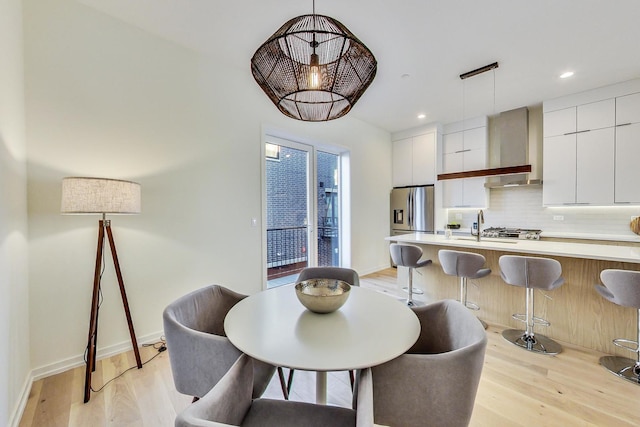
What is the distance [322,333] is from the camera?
1.12m

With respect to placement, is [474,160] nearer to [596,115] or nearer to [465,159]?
[465,159]

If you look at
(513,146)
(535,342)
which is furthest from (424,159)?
(535,342)

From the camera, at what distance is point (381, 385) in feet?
3.29

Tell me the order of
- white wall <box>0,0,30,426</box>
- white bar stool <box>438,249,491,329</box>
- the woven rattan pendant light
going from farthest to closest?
white bar stool <box>438,249,491,329</box> → white wall <box>0,0,30,426</box> → the woven rattan pendant light

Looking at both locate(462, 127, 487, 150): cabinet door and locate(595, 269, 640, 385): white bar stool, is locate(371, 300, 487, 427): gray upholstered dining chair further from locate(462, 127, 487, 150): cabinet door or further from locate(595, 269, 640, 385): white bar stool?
locate(462, 127, 487, 150): cabinet door

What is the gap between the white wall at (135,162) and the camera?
1893 mm

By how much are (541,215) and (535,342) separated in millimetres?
2701

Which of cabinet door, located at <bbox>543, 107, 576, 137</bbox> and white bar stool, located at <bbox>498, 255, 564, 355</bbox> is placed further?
cabinet door, located at <bbox>543, 107, 576, 137</bbox>

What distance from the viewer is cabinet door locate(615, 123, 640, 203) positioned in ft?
10.7

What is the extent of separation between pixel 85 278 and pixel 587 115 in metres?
6.00

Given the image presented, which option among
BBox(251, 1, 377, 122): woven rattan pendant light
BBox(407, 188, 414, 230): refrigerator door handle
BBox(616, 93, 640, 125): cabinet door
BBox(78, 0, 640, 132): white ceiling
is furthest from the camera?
BBox(407, 188, 414, 230): refrigerator door handle

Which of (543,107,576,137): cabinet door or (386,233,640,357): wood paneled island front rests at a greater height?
(543,107,576,137): cabinet door

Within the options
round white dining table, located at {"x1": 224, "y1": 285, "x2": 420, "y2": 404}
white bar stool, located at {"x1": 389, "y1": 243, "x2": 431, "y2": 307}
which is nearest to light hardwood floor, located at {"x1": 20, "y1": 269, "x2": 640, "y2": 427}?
round white dining table, located at {"x1": 224, "y1": 285, "x2": 420, "y2": 404}

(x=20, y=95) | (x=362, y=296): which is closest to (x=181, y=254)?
(x=20, y=95)
